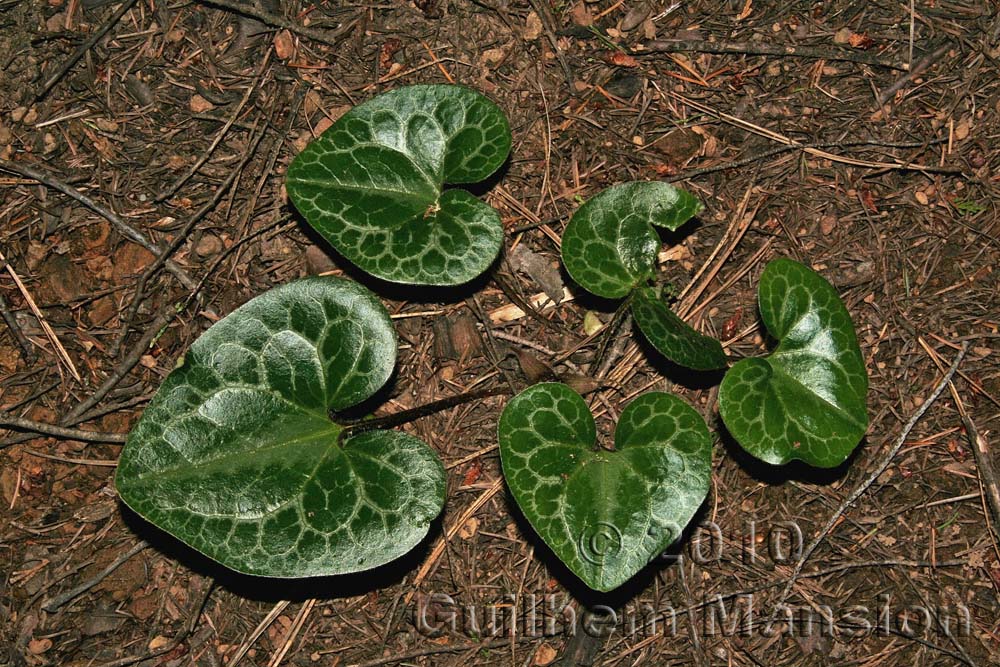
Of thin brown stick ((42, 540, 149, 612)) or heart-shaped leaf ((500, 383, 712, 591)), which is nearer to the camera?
heart-shaped leaf ((500, 383, 712, 591))

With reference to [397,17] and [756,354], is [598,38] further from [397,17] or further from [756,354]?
[756,354]

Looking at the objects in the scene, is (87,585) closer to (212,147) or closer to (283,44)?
(212,147)

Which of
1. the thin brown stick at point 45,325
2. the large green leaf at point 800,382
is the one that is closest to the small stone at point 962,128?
the large green leaf at point 800,382

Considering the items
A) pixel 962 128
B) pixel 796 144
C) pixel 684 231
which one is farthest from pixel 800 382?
pixel 962 128

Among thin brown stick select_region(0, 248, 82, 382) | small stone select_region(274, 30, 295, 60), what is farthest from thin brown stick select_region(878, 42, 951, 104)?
thin brown stick select_region(0, 248, 82, 382)

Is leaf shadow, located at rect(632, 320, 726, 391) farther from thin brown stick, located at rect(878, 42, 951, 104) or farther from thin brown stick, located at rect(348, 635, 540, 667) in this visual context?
thin brown stick, located at rect(878, 42, 951, 104)

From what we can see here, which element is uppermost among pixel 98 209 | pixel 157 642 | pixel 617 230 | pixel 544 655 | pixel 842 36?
pixel 98 209

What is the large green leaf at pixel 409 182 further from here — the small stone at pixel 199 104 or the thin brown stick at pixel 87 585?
the thin brown stick at pixel 87 585
